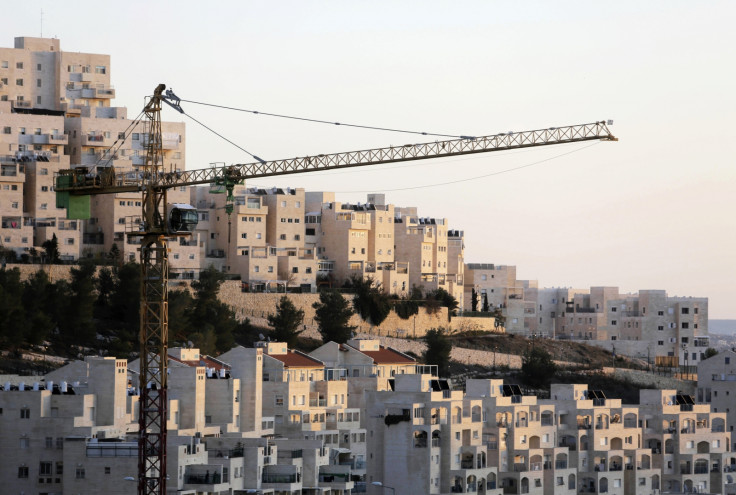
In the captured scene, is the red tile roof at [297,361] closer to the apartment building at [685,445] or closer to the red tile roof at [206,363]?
the red tile roof at [206,363]

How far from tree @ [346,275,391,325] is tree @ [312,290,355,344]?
5214mm

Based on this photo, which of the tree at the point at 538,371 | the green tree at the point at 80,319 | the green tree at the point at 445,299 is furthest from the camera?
the green tree at the point at 445,299

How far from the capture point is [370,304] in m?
109

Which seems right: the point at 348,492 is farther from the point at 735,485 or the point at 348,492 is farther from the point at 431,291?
the point at 431,291

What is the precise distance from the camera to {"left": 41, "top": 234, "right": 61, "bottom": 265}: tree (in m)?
95.4

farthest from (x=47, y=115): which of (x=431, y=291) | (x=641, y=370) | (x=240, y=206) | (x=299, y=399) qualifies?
(x=641, y=370)

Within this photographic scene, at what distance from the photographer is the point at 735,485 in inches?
3054

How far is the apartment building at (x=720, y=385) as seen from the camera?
87494mm

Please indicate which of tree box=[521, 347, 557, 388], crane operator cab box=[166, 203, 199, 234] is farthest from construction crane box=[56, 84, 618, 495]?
tree box=[521, 347, 557, 388]

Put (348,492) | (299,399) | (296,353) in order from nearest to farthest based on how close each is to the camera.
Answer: (348,492) → (299,399) → (296,353)

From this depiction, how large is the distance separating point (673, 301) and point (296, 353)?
186 feet

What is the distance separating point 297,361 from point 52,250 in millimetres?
21884

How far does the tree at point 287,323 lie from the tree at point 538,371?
15427 millimetres

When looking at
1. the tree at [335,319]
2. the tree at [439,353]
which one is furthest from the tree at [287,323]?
the tree at [439,353]
